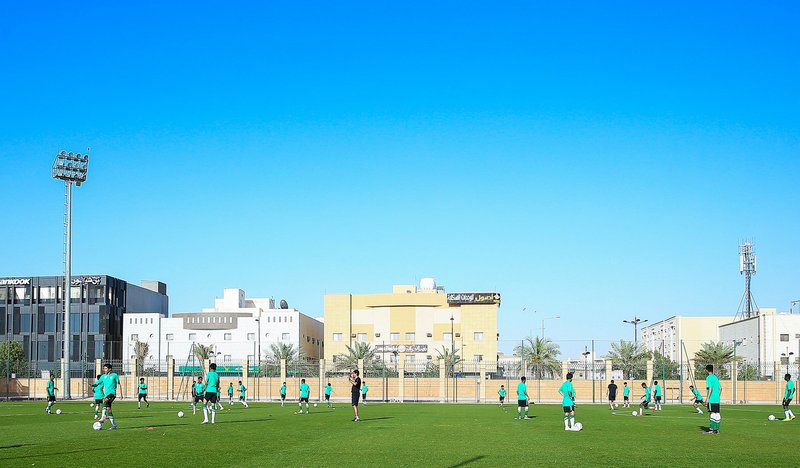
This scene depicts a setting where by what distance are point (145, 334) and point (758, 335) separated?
90120 millimetres

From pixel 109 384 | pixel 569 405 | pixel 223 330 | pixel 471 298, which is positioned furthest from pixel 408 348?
pixel 109 384

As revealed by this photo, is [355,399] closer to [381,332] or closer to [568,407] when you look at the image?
[568,407]

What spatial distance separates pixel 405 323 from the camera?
13575cm

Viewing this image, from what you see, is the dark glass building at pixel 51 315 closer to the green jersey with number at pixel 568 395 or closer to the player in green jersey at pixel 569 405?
the player in green jersey at pixel 569 405

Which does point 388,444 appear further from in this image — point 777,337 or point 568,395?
point 777,337

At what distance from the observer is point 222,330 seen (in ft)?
444

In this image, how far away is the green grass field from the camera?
59.8 ft

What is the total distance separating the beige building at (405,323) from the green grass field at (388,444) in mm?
99762

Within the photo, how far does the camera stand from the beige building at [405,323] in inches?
5202

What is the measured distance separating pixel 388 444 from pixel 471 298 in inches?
4652

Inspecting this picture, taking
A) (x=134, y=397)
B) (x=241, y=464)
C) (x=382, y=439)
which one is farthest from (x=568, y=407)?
(x=134, y=397)

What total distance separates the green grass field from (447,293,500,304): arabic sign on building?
107171 millimetres

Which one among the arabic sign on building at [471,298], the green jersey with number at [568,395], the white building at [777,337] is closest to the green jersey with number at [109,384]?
the green jersey with number at [568,395]

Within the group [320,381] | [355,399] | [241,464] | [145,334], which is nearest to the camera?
[241,464]
